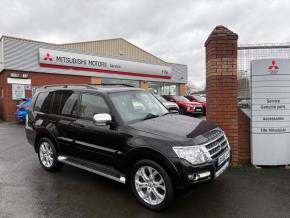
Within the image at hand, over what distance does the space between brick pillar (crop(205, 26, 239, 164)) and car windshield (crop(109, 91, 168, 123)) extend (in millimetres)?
1381

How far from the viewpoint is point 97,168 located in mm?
4031

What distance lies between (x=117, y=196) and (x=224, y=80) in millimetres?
3255

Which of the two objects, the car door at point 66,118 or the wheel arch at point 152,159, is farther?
the car door at point 66,118

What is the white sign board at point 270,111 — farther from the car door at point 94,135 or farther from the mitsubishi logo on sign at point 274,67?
the car door at point 94,135

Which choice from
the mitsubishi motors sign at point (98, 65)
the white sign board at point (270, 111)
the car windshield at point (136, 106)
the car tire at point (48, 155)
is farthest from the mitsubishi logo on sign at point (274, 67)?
the mitsubishi motors sign at point (98, 65)

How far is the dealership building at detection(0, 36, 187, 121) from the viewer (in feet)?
51.0

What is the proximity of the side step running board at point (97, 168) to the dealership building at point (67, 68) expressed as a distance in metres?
13.1

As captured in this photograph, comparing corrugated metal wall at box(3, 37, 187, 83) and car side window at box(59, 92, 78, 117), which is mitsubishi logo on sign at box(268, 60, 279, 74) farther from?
corrugated metal wall at box(3, 37, 187, 83)

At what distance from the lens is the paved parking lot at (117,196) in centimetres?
331

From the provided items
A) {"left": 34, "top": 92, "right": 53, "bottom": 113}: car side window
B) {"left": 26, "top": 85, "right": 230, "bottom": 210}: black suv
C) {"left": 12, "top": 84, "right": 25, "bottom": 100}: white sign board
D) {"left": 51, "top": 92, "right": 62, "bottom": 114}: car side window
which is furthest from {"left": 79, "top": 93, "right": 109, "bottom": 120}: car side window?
{"left": 12, "top": 84, "right": 25, "bottom": 100}: white sign board

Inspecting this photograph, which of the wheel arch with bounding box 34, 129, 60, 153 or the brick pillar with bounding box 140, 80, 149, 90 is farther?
the brick pillar with bounding box 140, 80, 149, 90

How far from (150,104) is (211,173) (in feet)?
5.95

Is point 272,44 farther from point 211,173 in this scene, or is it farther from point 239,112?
point 211,173

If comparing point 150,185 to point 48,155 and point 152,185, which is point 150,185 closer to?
point 152,185
